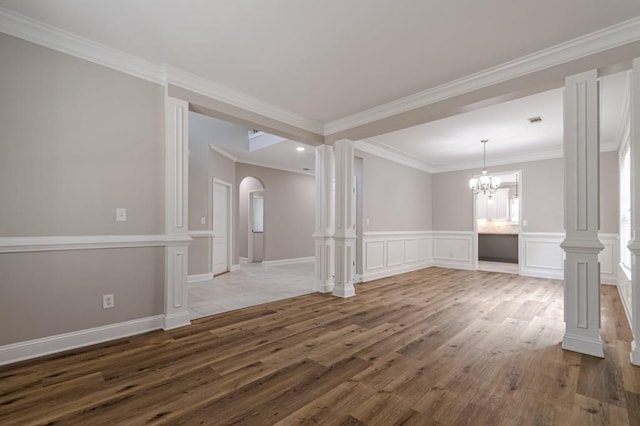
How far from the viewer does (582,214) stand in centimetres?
251

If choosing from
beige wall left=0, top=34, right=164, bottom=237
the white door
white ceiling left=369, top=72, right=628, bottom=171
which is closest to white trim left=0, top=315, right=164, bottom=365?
beige wall left=0, top=34, right=164, bottom=237

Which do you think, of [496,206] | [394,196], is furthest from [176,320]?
[496,206]

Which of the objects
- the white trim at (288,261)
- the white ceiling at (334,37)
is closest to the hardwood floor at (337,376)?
the white ceiling at (334,37)

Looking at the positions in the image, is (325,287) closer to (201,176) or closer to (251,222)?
(201,176)

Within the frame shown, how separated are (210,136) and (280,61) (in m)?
3.52

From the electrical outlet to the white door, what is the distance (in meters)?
3.63

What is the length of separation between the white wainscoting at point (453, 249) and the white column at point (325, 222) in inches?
158

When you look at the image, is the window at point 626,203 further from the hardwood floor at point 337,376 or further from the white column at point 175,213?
the white column at point 175,213

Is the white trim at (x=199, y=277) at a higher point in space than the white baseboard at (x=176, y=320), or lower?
lower

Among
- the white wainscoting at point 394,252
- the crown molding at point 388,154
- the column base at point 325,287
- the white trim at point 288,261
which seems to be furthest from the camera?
the white trim at point 288,261

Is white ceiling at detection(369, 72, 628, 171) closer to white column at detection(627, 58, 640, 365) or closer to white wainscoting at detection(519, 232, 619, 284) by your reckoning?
white column at detection(627, 58, 640, 365)

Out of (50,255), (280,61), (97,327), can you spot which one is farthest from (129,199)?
(280,61)

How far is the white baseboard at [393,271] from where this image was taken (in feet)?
18.9

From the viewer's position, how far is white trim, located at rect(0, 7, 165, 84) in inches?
92.4
